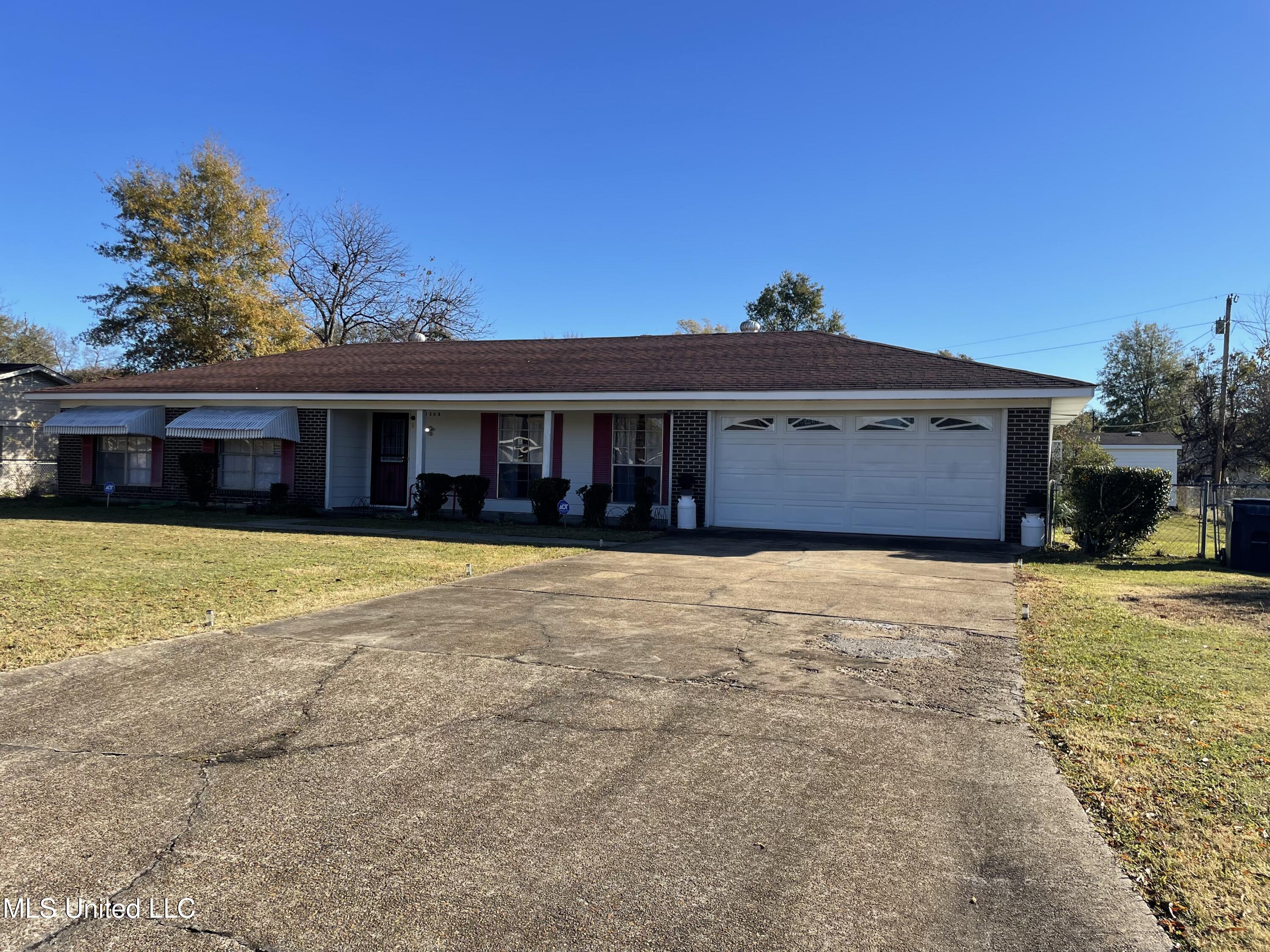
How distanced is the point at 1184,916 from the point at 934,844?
0.78m

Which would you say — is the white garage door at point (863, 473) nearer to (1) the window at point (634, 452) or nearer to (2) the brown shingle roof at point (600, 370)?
(2) the brown shingle roof at point (600, 370)

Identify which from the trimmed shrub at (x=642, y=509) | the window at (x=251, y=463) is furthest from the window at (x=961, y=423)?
the window at (x=251, y=463)

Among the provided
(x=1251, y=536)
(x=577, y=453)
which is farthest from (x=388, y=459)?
(x=1251, y=536)

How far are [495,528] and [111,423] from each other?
34.2 ft

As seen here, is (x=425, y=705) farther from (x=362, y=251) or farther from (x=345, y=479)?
(x=362, y=251)

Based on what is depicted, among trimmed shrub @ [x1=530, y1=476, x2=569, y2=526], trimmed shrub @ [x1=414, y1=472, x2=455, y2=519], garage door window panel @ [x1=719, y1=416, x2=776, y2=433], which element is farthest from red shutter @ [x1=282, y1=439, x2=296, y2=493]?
garage door window panel @ [x1=719, y1=416, x2=776, y2=433]

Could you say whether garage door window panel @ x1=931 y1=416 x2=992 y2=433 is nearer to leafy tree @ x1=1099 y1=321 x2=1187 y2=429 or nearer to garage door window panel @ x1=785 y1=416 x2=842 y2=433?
garage door window panel @ x1=785 y1=416 x2=842 y2=433

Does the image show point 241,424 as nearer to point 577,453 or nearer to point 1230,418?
point 577,453

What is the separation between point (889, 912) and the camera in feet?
8.56

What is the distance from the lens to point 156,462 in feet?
64.2

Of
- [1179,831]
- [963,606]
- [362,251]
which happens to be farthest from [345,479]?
[362,251]

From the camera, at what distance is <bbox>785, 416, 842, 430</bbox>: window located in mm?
15031

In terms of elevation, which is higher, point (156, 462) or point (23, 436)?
point (23, 436)

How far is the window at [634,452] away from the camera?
16.7 m
